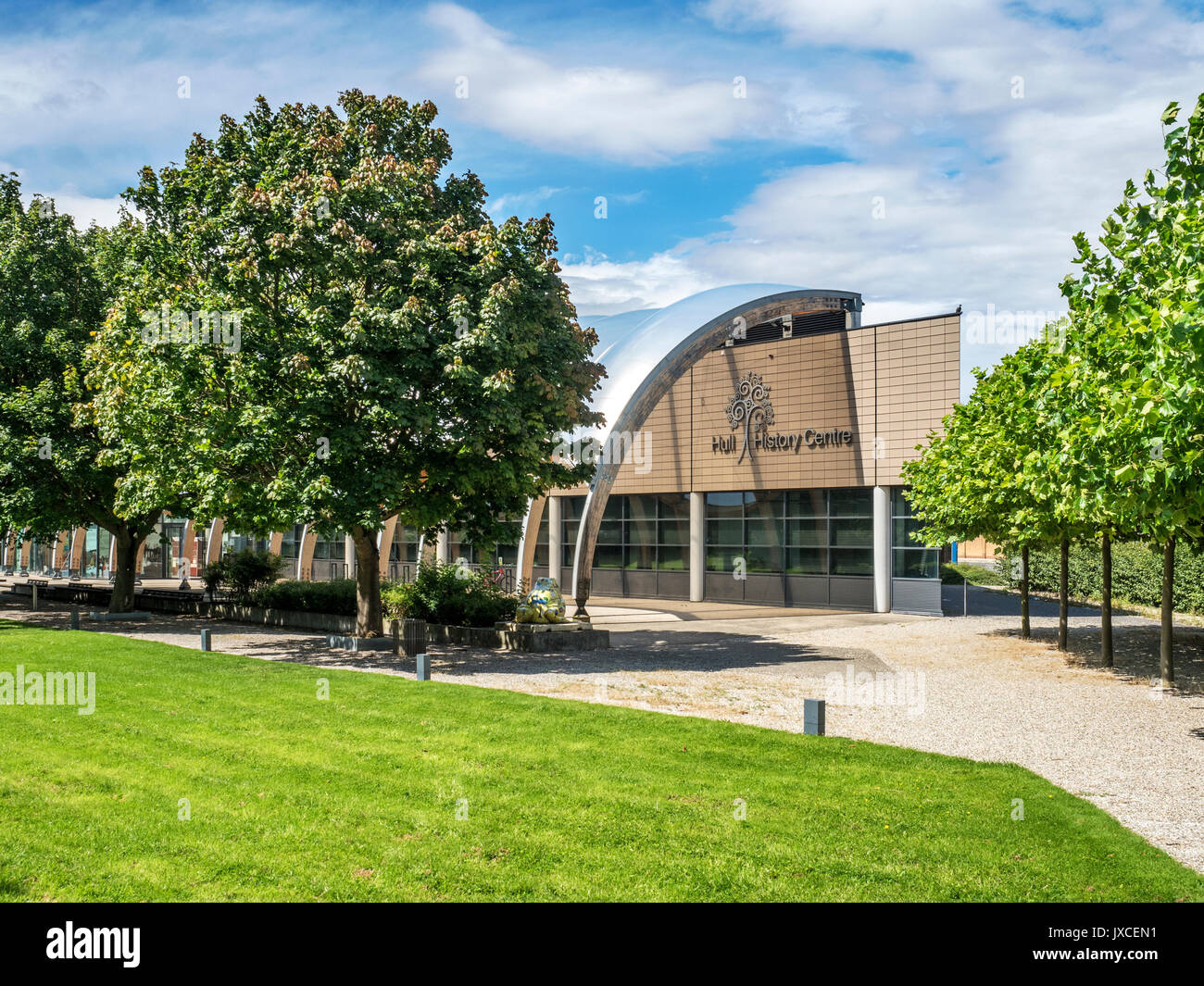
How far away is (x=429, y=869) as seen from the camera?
583 centimetres

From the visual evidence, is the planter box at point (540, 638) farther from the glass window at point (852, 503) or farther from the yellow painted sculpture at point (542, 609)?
the glass window at point (852, 503)

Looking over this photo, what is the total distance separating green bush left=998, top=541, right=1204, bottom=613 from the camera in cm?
2638

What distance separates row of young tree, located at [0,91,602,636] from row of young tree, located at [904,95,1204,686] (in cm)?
806

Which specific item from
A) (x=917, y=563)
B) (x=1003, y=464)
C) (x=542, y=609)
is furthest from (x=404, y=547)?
(x=1003, y=464)

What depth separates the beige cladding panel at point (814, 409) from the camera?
95.0ft

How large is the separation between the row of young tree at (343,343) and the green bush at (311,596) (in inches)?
143

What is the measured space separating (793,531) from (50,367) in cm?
2293

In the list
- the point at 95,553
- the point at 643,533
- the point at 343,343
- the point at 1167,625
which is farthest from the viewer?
the point at 95,553

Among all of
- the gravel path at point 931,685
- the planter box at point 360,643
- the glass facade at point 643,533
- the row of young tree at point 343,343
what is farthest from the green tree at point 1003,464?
the glass facade at point 643,533

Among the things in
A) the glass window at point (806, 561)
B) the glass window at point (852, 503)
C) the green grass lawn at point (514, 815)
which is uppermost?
the glass window at point (852, 503)

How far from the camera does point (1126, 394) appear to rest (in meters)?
8.73

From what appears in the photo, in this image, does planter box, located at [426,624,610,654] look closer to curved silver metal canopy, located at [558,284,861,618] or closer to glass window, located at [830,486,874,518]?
curved silver metal canopy, located at [558,284,861,618]

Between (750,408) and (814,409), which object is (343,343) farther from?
(750,408)
